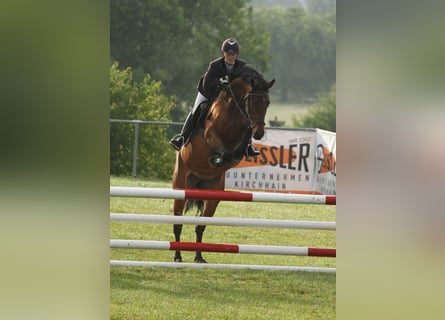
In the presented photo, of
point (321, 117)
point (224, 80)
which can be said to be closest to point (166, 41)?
point (321, 117)

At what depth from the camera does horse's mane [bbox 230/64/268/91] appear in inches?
252

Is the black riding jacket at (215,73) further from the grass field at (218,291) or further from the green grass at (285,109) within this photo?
the green grass at (285,109)

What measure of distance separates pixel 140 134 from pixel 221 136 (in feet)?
27.3

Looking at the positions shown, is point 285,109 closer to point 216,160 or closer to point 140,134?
point 140,134

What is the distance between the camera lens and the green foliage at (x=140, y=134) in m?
14.6

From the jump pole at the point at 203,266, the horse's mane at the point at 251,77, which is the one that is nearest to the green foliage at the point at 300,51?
the horse's mane at the point at 251,77

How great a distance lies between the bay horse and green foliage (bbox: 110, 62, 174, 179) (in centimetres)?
712

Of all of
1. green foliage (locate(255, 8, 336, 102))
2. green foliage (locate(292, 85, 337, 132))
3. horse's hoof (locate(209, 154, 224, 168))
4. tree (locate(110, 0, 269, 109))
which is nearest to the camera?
horse's hoof (locate(209, 154, 224, 168))

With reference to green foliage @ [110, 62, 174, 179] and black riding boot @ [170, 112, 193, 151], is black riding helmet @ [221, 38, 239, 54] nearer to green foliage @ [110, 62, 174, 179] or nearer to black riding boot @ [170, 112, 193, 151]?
black riding boot @ [170, 112, 193, 151]

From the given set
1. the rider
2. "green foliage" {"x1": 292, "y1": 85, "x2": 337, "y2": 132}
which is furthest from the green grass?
the rider

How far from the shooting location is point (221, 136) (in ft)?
22.2

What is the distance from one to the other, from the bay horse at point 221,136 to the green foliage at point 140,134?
23.4 feet

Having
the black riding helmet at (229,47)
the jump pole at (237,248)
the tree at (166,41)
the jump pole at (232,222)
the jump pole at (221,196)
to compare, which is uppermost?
the tree at (166,41)
